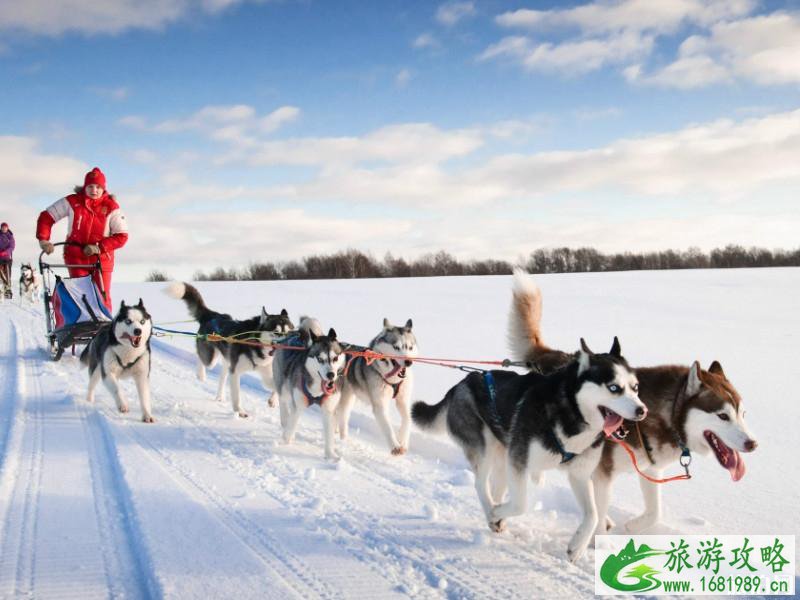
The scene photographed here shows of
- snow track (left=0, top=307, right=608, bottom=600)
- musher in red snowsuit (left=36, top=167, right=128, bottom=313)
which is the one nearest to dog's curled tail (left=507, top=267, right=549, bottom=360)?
snow track (left=0, top=307, right=608, bottom=600)

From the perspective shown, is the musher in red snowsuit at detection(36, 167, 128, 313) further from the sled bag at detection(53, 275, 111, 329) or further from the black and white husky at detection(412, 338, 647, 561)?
the black and white husky at detection(412, 338, 647, 561)

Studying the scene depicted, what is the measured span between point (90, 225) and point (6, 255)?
13833 mm

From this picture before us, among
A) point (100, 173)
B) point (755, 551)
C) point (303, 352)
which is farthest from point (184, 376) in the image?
point (755, 551)

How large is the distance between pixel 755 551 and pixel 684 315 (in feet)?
33.0

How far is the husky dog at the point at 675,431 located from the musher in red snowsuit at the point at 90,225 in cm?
583

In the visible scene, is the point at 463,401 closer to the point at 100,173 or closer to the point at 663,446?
the point at 663,446

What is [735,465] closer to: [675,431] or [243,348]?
[675,431]

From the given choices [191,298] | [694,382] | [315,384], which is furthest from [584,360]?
[191,298]

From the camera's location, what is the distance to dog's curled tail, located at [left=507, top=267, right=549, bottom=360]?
4.23 meters

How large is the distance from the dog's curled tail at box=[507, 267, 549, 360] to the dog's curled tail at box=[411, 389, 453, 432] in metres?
0.74

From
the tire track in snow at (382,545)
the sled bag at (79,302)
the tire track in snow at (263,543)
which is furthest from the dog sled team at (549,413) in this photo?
the sled bag at (79,302)

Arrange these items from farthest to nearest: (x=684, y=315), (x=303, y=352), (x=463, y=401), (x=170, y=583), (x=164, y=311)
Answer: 1. (x=164, y=311)
2. (x=684, y=315)
3. (x=303, y=352)
4. (x=463, y=401)
5. (x=170, y=583)

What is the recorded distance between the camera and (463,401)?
367cm

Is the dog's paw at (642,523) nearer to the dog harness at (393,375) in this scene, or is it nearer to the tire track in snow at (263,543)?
the tire track in snow at (263,543)
